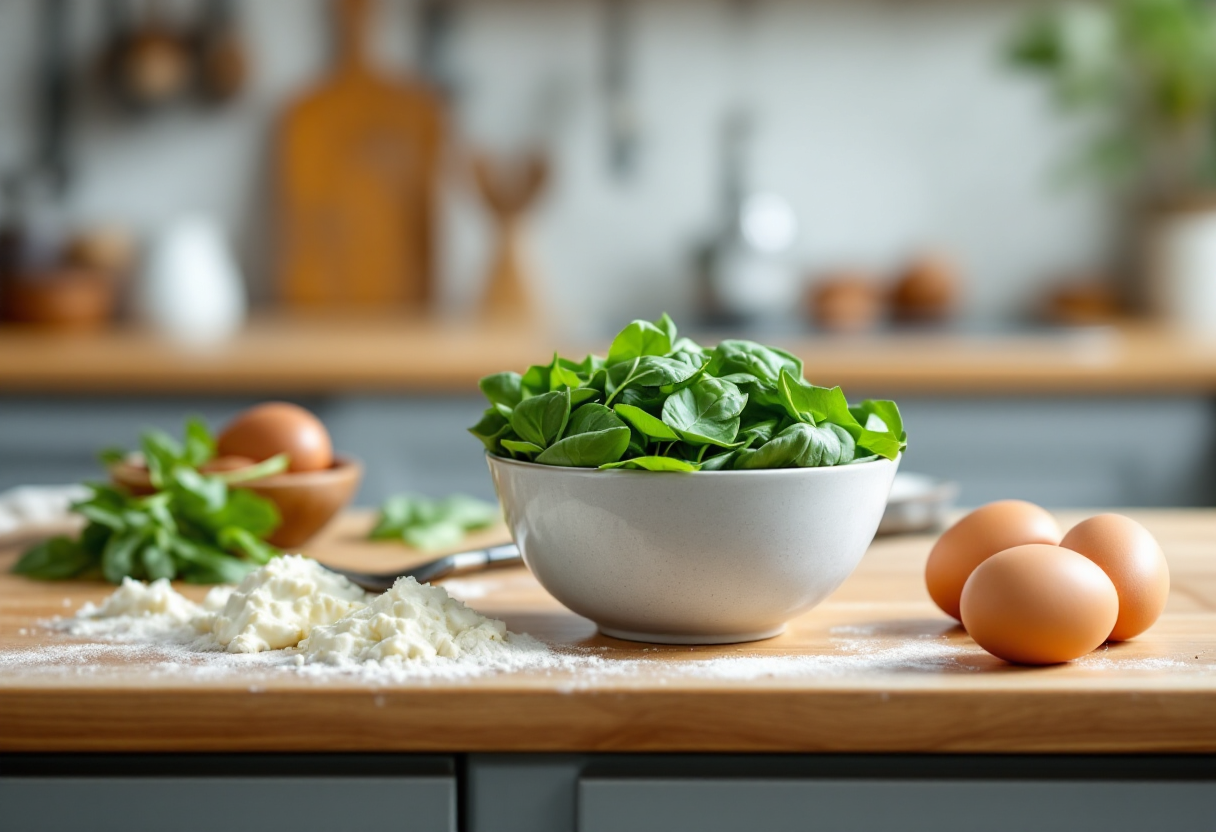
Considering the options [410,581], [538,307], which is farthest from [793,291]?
[410,581]

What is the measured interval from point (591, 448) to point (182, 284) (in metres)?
2.19

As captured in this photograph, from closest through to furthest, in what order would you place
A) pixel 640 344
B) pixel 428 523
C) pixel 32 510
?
pixel 640 344, pixel 428 523, pixel 32 510

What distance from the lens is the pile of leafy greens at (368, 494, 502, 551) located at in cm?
115

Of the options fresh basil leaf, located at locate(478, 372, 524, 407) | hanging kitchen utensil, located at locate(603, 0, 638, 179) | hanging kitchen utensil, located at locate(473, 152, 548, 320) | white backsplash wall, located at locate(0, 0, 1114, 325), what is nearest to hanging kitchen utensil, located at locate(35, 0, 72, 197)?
white backsplash wall, located at locate(0, 0, 1114, 325)

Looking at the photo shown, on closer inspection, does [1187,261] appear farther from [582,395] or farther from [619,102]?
[582,395]

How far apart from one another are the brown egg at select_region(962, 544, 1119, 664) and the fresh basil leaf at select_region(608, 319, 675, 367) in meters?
0.24

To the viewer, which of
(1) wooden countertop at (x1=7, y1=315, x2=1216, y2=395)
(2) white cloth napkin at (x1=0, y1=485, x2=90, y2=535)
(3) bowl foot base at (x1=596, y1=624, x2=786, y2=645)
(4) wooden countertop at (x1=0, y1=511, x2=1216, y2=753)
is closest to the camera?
(4) wooden countertop at (x1=0, y1=511, x2=1216, y2=753)

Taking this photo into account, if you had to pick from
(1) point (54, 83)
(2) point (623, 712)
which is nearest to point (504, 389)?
(2) point (623, 712)

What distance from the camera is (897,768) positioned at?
0.72 meters

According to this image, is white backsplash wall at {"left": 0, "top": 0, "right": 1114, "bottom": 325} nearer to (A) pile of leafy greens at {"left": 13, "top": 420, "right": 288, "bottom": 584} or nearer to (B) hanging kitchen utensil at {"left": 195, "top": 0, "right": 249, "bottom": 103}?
(B) hanging kitchen utensil at {"left": 195, "top": 0, "right": 249, "bottom": 103}

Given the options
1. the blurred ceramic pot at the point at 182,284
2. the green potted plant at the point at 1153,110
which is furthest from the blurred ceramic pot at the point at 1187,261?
the blurred ceramic pot at the point at 182,284

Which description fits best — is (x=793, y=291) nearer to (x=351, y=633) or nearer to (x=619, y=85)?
(x=619, y=85)

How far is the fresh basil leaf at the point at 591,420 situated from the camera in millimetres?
758

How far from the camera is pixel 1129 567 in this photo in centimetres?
79
